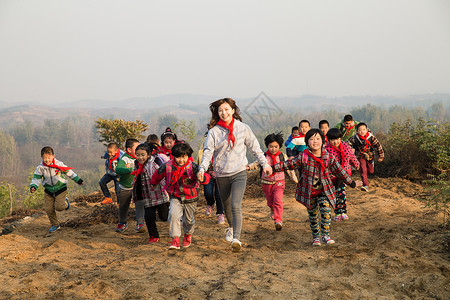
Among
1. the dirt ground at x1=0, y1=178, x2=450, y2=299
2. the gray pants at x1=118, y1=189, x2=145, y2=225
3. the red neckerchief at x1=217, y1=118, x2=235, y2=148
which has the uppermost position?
the red neckerchief at x1=217, y1=118, x2=235, y2=148

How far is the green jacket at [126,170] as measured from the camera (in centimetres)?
627

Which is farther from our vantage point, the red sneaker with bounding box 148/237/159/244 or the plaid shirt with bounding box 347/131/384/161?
the plaid shirt with bounding box 347/131/384/161

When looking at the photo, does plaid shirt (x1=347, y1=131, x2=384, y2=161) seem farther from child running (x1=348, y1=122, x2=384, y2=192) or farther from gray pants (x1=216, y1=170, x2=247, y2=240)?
gray pants (x1=216, y1=170, x2=247, y2=240)

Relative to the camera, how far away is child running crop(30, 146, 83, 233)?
670cm

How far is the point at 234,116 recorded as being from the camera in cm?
543

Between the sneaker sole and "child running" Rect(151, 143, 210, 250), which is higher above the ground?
"child running" Rect(151, 143, 210, 250)

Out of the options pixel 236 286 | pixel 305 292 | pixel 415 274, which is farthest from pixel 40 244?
pixel 415 274

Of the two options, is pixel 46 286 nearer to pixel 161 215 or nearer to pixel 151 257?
pixel 151 257

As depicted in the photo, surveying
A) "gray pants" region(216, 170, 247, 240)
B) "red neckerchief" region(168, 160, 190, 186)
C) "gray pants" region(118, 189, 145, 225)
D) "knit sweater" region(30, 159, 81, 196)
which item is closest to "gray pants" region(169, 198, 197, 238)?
"red neckerchief" region(168, 160, 190, 186)

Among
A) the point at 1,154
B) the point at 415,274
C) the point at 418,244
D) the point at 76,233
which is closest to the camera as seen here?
the point at 415,274

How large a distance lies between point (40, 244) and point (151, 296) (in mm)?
3259

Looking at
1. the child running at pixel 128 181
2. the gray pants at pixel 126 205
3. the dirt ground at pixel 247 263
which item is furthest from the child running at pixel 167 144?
the dirt ground at pixel 247 263

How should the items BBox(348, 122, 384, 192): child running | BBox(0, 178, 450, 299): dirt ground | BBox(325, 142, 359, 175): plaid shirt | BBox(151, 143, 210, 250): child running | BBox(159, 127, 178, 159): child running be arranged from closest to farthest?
BBox(0, 178, 450, 299): dirt ground < BBox(151, 143, 210, 250): child running < BBox(325, 142, 359, 175): plaid shirt < BBox(159, 127, 178, 159): child running < BBox(348, 122, 384, 192): child running

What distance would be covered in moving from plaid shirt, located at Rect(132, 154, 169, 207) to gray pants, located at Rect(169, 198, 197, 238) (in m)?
0.64
